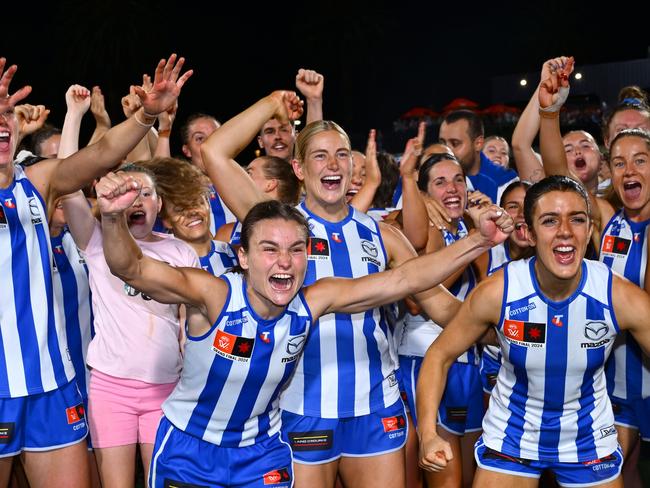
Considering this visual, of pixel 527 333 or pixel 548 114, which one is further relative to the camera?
pixel 548 114

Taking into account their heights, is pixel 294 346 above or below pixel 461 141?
below

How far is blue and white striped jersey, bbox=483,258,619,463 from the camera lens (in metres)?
3.90

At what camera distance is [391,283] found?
395cm

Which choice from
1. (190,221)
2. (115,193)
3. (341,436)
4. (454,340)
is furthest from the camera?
(190,221)

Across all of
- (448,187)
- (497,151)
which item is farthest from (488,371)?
(497,151)

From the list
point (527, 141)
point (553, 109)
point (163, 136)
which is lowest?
point (527, 141)

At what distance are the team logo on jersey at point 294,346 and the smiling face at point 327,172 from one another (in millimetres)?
875

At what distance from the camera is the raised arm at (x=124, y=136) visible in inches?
153

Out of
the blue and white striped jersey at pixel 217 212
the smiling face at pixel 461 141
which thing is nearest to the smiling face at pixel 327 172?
the blue and white striped jersey at pixel 217 212

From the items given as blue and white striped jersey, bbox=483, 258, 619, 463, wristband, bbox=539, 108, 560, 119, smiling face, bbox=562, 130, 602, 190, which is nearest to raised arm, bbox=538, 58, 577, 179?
wristband, bbox=539, 108, 560, 119

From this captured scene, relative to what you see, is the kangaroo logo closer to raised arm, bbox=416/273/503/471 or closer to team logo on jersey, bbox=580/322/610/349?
team logo on jersey, bbox=580/322/610/349

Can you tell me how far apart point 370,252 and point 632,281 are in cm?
143

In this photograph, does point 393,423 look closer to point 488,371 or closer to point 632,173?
point 488,371

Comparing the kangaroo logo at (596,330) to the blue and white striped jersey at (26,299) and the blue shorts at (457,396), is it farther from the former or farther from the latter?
the blue and white striped jersey at (26,299)
